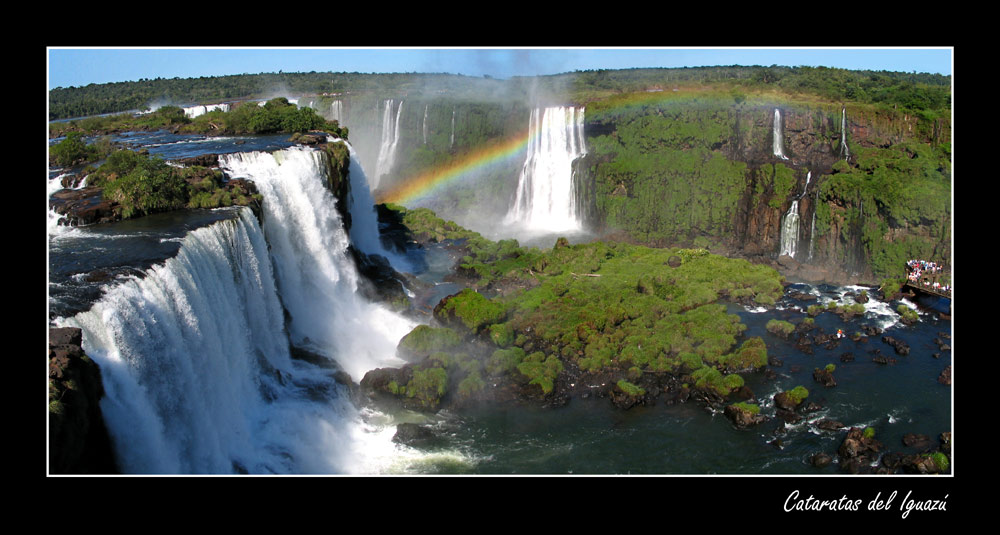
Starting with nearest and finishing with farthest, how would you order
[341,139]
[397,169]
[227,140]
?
[227,140], [341,139], [397,169]

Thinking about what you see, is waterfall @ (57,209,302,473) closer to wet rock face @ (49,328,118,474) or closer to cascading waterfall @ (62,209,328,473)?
cascading waterfall @ (62,209,328,473)

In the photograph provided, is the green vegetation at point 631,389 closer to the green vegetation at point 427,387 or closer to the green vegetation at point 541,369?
the green vegetation at point 541,369

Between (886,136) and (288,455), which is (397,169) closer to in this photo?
(886,136)

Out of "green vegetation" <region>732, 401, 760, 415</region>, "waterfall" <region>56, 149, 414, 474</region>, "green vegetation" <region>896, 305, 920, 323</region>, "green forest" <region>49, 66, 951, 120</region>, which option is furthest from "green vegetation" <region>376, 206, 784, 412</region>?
"green forest" <region>49, 66, 951, 120</region>

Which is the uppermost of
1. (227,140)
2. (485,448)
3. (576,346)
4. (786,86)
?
(786,86)

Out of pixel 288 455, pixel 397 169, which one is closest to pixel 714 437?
pixel 288 455

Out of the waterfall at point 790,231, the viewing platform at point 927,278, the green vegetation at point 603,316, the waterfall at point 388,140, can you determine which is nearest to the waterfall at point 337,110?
the waterfall at point 388,140
